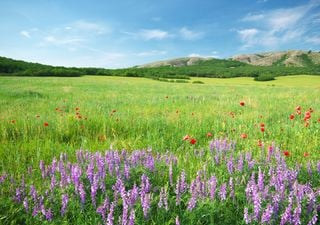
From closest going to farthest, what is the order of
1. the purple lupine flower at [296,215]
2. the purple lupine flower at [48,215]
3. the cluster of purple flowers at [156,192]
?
the purple lupine flower at [296,215], the cluster of purple flowers at [156,192], the purple lupine flower at [48,215]

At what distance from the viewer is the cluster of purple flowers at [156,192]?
8.18 ft

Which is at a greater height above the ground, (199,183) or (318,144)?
(199,183)

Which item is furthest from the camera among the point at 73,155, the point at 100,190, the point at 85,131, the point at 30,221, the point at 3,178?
the point at 85,131

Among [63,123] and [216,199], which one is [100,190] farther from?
[63,123]

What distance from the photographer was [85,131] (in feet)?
21.5

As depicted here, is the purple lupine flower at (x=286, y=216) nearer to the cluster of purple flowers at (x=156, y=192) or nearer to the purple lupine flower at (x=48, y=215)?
the cluster of purple flowers at (x=156, y=192)

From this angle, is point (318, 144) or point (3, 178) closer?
point (3, 178)

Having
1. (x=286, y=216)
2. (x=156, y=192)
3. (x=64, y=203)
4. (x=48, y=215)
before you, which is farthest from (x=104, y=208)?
(x=286, y=216)

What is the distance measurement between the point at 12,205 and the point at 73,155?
70.4 inches

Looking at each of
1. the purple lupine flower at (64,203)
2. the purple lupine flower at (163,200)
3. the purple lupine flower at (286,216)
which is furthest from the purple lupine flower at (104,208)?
the purple lupine flower at (286,216)

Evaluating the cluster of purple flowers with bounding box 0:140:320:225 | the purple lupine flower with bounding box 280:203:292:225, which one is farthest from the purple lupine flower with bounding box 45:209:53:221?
the purple lupine flower with bounding box 280:203:292:225

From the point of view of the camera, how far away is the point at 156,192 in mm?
3176

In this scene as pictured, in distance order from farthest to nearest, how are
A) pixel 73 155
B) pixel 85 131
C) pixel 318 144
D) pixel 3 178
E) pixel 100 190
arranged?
pixel 85 131
pixel 318 144
pixel 73 155
pixel 3 178
pixel 100 190

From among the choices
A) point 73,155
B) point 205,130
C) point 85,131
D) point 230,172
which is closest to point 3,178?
point 73,155
